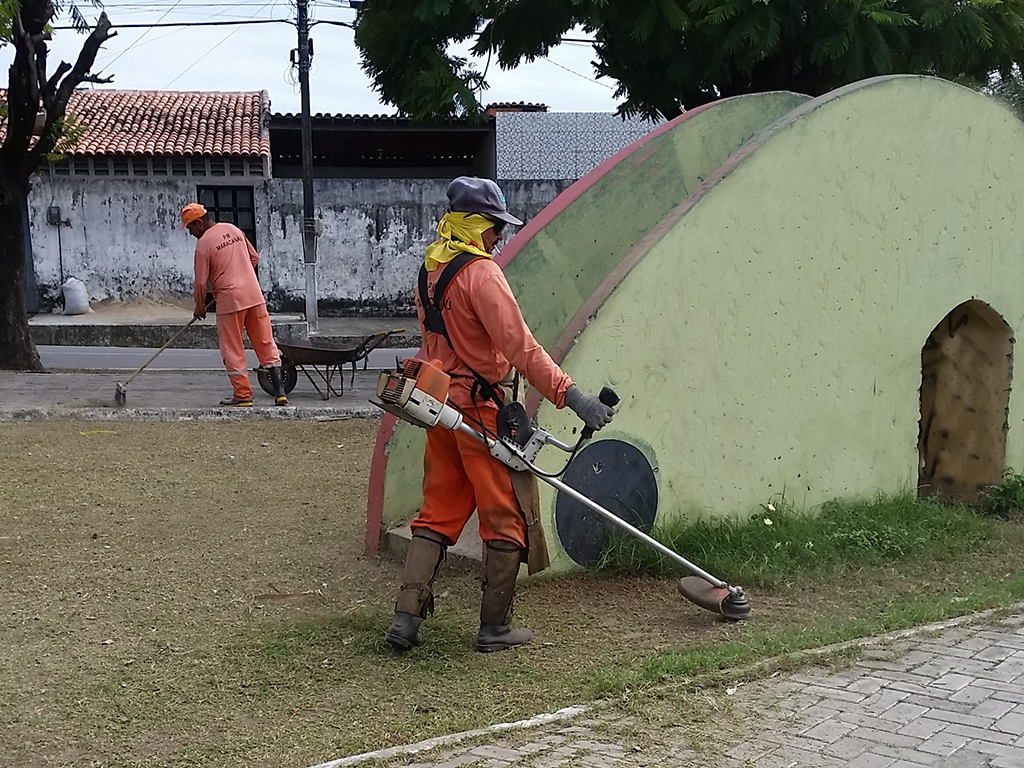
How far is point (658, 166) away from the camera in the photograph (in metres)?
6.80

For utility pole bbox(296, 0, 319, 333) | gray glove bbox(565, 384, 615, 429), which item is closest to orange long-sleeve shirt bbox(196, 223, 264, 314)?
gray glove bbox(565, 384, 615, 429)

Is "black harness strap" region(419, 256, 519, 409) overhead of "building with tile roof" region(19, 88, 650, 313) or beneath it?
beneath

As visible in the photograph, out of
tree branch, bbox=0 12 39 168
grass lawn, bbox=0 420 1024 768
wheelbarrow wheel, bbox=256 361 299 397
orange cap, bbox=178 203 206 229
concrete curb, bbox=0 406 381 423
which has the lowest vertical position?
grass lawn, bbox=0 420 1024 768

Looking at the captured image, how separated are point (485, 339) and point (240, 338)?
6542 millimetres

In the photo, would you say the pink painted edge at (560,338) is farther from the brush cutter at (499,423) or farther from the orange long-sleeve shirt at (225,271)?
the orange long-sleeve shirt at (225,271)

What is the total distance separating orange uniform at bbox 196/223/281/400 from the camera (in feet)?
33.4

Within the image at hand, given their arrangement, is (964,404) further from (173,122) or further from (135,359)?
(173,122)

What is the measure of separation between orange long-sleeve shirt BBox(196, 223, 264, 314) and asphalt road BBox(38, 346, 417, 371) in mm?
4515

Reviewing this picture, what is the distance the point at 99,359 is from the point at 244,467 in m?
9.78

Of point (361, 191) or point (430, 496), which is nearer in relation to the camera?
point (430, 496)

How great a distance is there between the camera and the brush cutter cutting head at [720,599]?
4715 millimetres

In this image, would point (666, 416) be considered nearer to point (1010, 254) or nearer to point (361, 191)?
point (1010, 254)

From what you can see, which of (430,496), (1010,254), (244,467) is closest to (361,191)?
(244,467)

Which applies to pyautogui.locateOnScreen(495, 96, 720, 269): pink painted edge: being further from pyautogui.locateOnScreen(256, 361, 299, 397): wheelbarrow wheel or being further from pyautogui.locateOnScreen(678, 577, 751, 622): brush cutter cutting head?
pyautogui.locateOnScreen(256, 361, 299, 397): wheelbarrow wheel
